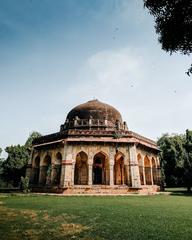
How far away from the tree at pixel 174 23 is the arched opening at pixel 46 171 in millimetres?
16669

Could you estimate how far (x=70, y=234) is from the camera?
5430 millimetres

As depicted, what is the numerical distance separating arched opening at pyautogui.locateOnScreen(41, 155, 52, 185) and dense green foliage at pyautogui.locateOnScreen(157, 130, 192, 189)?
13.8 metres

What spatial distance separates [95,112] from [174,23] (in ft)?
62.1

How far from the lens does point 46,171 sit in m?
21.2

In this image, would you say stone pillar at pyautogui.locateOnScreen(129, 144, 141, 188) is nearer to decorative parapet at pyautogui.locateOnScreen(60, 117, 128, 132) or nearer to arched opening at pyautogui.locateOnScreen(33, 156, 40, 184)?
decorative parapet at pyautogui.locateOnScreen(60, 117, 128, 132)

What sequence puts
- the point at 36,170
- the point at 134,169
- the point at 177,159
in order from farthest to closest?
1. the point at 177,159
2. the point at 36,170
3. the point at 134,169

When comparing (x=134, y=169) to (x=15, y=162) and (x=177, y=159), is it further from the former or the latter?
(x=15, y=162)

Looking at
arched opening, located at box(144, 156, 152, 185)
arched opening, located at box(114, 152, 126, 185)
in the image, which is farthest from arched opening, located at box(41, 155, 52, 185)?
arched opening, located at box(144, 156, 152, 185)

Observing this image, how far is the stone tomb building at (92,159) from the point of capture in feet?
58.9

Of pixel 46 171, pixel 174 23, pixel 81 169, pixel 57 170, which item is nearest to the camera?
pixel 174 23

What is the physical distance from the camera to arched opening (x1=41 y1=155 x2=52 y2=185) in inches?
788

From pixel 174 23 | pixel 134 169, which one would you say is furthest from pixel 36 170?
pixel 174 23

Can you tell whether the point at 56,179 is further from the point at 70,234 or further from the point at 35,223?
the point at 70,234

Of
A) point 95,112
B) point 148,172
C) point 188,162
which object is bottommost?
point 148,172
